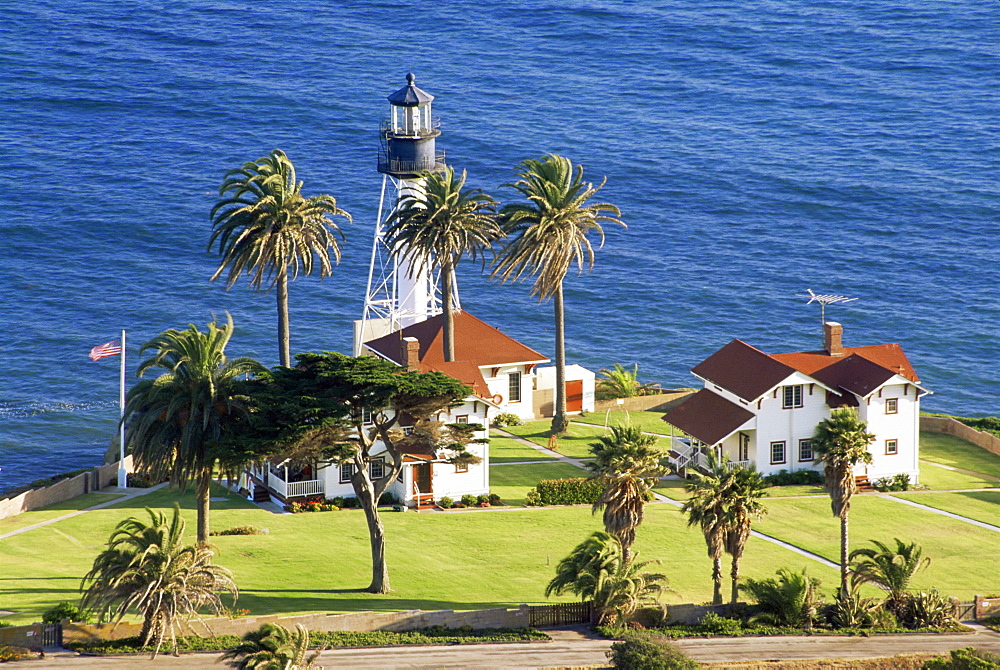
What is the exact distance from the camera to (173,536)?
4872cm

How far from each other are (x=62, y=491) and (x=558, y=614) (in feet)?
94.4

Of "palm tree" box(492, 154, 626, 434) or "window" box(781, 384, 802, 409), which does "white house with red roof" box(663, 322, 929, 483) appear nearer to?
"window" box(781, 384, 802, 409)

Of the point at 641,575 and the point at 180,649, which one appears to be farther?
→ the point at 641,575

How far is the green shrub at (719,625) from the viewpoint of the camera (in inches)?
2073

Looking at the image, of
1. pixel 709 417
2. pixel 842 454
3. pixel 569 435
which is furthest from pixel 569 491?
pixel 842 454

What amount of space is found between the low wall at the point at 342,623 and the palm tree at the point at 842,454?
13847mm

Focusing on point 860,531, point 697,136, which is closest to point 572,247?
point 860,531

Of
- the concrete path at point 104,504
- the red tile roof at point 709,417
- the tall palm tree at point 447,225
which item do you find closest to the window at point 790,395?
the red tile roof at point 709,417

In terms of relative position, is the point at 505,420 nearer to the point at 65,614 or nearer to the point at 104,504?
the point at 104,504

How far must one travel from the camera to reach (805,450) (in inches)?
2968

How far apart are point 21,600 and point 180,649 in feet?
26.5

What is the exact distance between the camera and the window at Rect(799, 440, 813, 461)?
75.2 meters

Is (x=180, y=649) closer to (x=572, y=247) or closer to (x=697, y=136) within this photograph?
(x=572, y=247)

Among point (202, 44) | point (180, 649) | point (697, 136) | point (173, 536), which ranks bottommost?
point (180, 649)
